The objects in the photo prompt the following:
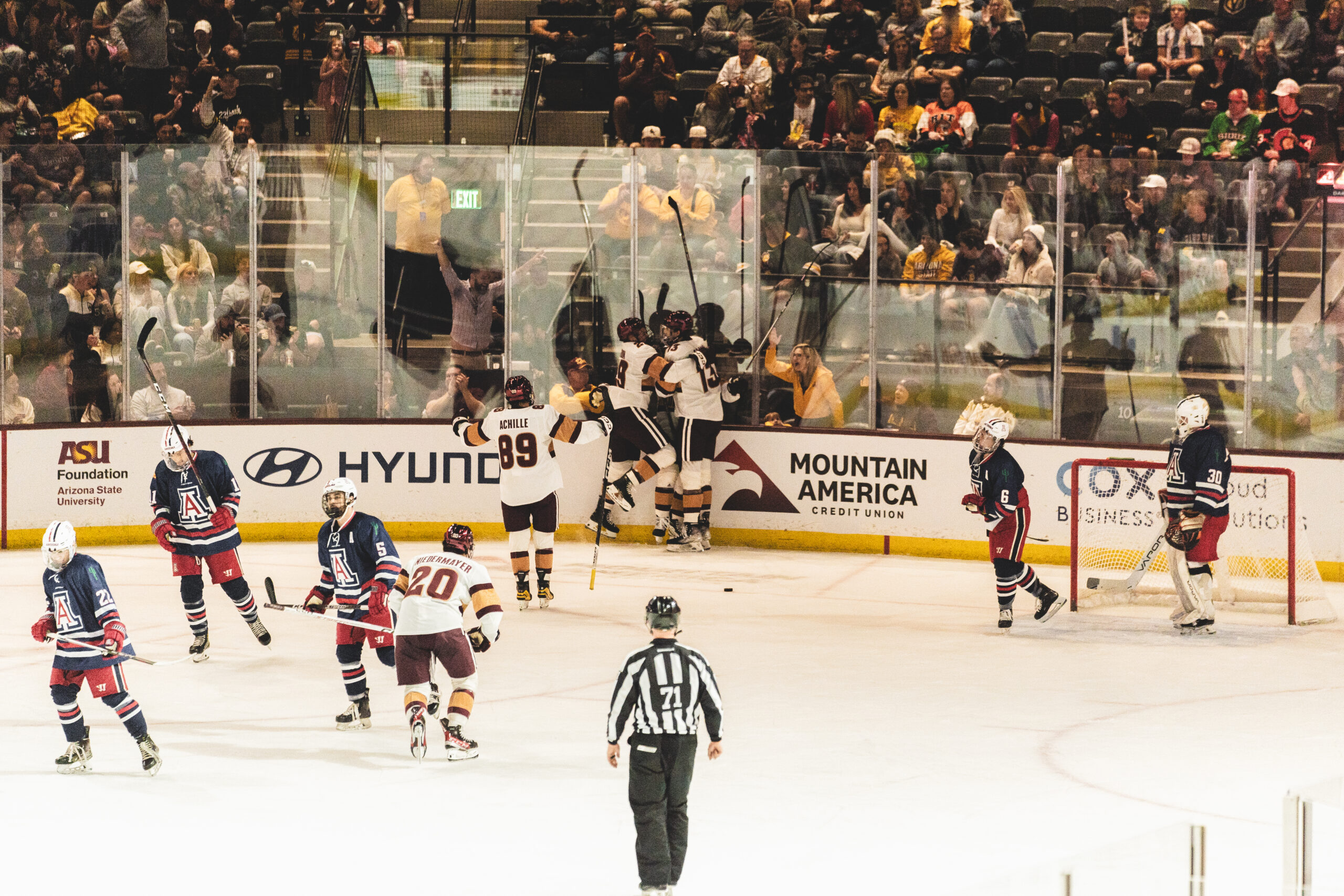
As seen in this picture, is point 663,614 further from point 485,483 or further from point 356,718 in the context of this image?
point 485,483

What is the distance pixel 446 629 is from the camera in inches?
285

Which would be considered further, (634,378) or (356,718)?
(634,378)

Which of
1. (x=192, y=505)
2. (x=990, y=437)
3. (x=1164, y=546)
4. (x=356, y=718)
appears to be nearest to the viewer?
(x=356, y=718)

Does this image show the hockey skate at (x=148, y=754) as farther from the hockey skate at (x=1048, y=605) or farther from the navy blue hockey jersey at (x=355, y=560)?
the hockey skate at (x=1048, y=605)

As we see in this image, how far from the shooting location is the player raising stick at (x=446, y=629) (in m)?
7.23

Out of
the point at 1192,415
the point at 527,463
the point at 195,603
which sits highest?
the point at 1192,415

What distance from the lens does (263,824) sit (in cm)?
657

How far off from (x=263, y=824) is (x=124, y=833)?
50 centimetres

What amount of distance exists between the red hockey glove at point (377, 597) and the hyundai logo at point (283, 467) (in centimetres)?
550

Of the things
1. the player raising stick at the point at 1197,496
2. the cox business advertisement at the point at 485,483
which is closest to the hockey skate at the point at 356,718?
the player raising stick at the point at 1197,496

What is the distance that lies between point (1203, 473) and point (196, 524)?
18.2 feet

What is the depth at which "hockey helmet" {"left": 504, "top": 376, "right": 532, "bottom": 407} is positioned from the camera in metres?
10.8

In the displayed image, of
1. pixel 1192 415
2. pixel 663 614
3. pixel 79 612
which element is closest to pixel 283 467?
pixel 79 612

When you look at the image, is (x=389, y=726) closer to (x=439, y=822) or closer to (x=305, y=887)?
(x=439, y=822)
